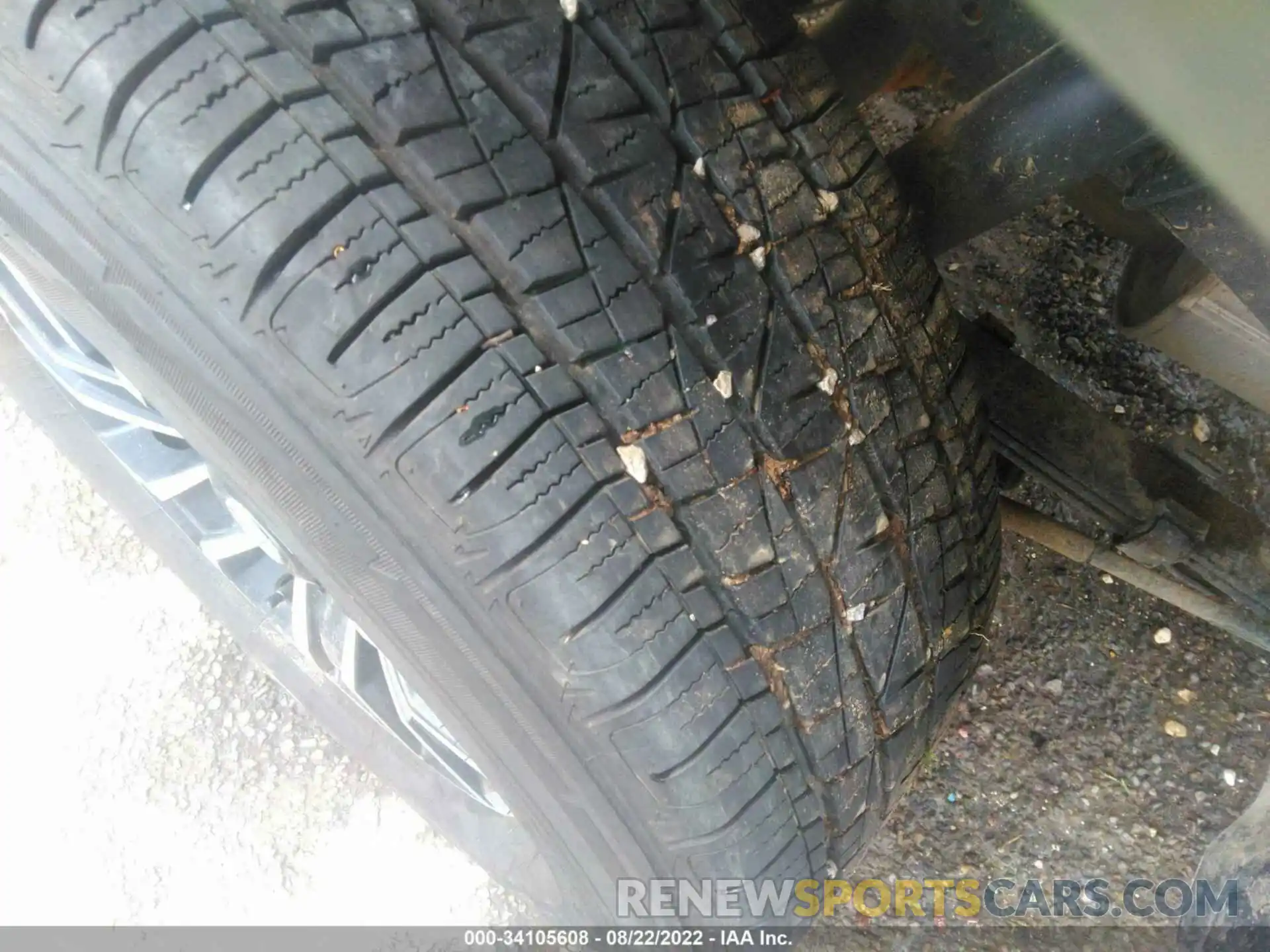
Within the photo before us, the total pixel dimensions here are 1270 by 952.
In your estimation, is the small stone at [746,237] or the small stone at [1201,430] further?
the small stone at [1201,430]

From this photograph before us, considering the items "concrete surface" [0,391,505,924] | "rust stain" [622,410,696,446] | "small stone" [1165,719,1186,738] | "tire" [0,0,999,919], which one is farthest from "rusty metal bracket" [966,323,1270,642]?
"concrete surface" [0,391,505,924]

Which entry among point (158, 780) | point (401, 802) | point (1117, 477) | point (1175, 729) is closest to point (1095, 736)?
point (1175, 729)

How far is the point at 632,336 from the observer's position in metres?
0.84

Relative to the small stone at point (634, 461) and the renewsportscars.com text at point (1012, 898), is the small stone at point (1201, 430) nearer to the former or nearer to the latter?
the renewsportscars.com text at point (1012, 898)

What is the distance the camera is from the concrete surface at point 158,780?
184 centimetres

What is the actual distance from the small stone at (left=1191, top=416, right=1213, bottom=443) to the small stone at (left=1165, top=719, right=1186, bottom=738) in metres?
0.61

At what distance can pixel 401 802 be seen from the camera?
1.89 meters

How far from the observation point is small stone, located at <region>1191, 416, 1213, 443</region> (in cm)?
192

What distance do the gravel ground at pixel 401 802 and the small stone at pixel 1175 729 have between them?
19mm

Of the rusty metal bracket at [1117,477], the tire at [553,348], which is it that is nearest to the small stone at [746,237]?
the tire at [553,348]

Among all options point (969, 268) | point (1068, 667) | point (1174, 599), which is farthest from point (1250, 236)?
point (969, 268)

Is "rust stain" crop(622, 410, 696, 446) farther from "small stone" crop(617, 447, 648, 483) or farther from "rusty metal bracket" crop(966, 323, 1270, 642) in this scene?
"rusty metal bracket" crop(966, 323, 1270, 642)

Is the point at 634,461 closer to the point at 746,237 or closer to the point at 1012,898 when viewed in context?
the point at 746,237

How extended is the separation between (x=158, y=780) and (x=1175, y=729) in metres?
2.04
